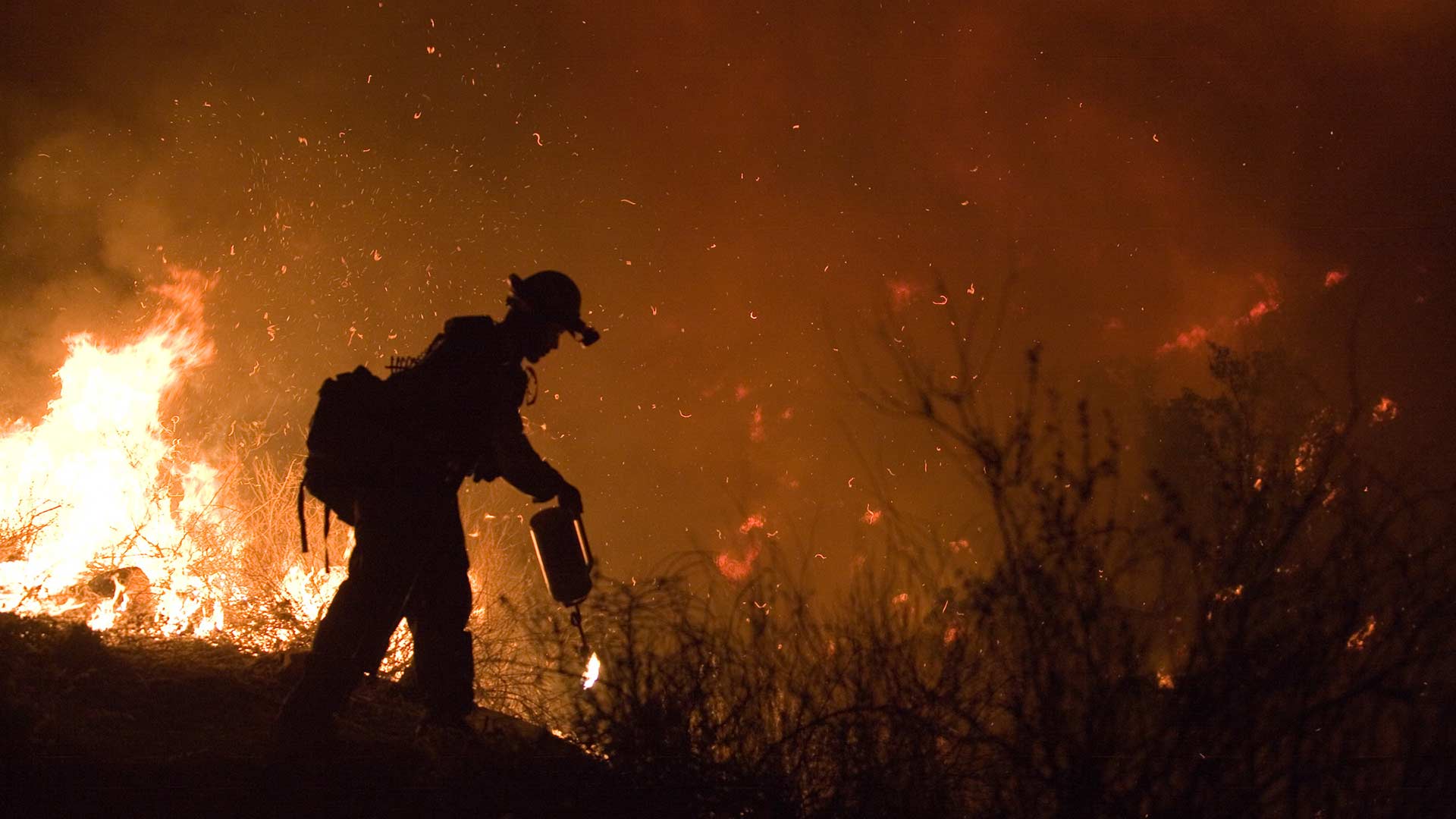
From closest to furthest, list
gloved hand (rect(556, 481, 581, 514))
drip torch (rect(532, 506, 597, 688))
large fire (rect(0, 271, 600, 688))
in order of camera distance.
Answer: gloved hand (rect(556, 481, 581, 514))
drip torch (rect(532, 506, 597, 688))
large fire (rect(0, 271, 600, 688))

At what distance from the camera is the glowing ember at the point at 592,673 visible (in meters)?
3.39

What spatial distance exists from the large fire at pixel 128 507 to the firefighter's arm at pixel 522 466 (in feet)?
3.59

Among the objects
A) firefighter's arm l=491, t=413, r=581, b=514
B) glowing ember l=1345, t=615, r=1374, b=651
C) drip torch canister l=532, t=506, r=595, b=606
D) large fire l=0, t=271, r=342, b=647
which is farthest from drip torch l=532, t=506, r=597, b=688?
glowing ember l=1345, t=615, r=1374, b=651

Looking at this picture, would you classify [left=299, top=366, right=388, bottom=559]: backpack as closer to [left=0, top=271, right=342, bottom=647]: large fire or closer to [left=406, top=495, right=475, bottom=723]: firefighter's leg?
[left=406, top=495, right=475, bottom=723]: firefighter's leg

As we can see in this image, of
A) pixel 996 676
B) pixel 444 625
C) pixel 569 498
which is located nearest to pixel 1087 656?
pixel 996 676

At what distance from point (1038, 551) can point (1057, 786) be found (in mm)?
802

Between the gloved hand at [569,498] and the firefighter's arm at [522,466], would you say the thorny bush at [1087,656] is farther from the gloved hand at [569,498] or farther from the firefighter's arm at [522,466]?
the firefighter's arm at [522,466]

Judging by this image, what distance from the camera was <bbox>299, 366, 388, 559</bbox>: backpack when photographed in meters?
3.15

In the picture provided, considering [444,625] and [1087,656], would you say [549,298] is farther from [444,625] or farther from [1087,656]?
[1087,656]

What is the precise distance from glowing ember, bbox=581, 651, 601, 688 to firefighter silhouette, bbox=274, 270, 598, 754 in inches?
16.8

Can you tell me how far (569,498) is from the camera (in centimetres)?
358

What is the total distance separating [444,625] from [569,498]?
640 mm

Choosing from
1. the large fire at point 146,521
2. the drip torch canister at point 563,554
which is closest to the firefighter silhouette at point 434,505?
the drip torch canister at point 563,554

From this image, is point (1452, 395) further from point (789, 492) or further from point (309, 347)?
point (309, 347)
